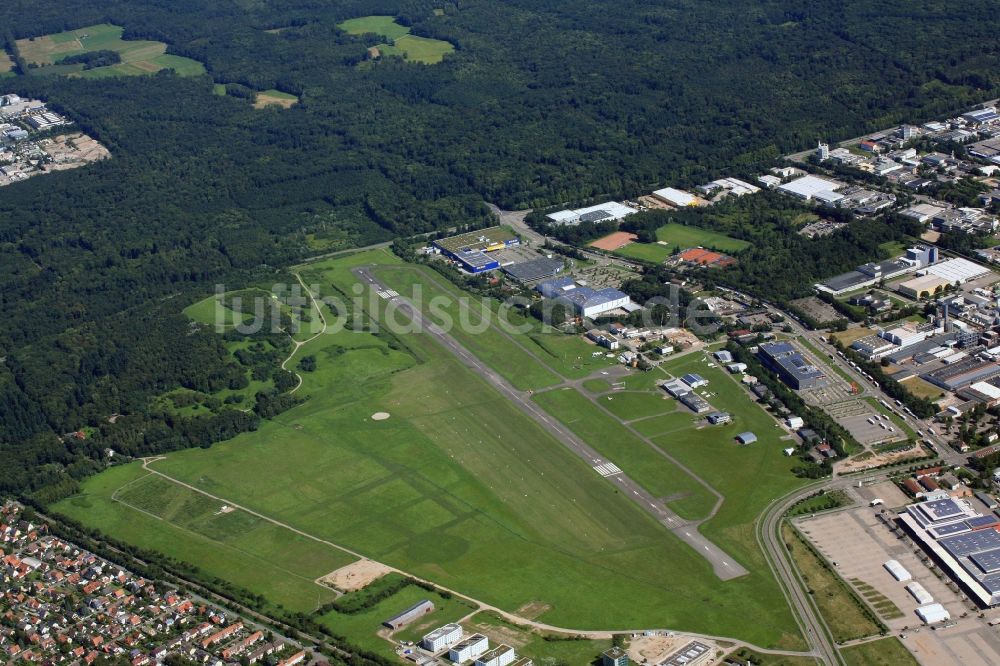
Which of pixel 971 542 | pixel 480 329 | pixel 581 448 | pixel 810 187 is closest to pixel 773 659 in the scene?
pixel 971 542

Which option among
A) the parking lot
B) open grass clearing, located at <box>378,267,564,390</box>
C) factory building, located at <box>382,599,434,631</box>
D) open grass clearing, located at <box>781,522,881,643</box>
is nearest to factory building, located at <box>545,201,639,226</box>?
open grass clearing, located at <box>378,267,564,390</box>

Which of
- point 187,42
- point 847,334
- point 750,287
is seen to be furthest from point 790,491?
point 187,42

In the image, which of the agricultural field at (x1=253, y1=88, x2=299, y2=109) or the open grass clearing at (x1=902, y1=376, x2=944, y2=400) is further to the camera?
the agricultural field at (x1=253, y1=88, x2=299, y2=109)

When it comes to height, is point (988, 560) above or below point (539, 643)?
above

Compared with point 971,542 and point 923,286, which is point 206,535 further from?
point 923,286

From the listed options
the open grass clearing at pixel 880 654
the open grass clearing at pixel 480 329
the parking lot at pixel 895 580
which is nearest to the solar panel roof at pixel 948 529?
the parking lot at pixel 895 580

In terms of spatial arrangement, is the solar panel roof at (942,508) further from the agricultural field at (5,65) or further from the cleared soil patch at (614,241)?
the agricultural field at (5,65)

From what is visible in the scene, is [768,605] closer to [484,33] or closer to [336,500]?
[336,500]

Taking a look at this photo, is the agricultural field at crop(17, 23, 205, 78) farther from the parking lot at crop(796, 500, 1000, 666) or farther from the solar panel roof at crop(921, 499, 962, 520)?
the solar panel roof at crop(921, 499, 962, 520)
